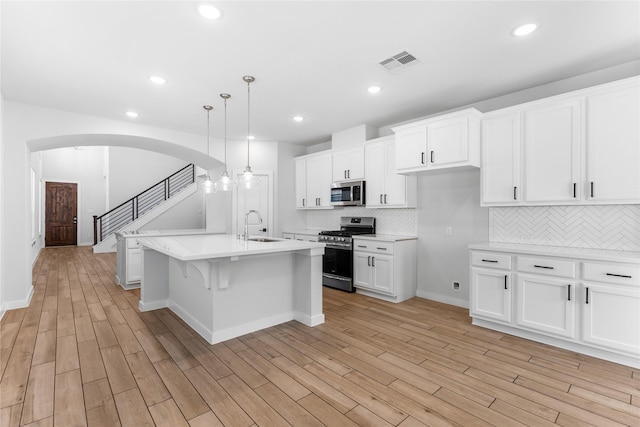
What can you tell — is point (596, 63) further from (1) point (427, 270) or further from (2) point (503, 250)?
(1) point (427, 270)

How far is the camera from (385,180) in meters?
4.73

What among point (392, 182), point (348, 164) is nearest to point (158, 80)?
point (348, 164)

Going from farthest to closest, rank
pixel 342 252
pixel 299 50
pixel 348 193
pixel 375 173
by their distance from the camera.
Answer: pixel 348 193, pixel 342 252, pixel 375 173, pixel 299 50

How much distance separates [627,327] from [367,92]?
3302 mm

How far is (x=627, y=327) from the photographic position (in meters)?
2.52

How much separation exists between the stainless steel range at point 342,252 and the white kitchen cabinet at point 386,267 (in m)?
0.12

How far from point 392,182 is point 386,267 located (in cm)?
127

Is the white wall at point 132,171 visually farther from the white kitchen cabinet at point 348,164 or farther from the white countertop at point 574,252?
the white countertop at point 574,252

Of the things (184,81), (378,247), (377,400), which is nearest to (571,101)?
(378,247)

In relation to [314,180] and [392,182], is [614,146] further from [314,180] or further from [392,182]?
[314,180]

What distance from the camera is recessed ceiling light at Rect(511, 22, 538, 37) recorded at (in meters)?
2.38

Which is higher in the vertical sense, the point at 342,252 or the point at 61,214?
the point at 61,214

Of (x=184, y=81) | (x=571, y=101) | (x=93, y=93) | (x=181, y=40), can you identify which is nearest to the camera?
(x=181, y=40)

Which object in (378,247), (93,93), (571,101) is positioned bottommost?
(378,247)
